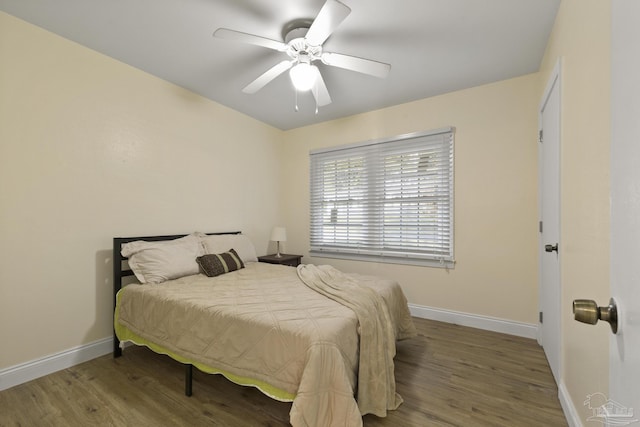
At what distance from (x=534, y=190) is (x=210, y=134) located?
3591mm

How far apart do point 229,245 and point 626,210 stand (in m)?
3.15

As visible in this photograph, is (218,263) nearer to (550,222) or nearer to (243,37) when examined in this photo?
(243,37)

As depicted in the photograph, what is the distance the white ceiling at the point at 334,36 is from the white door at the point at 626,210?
66.7 inches

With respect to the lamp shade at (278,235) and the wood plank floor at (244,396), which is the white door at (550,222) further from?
the lamp shade at (278,235)

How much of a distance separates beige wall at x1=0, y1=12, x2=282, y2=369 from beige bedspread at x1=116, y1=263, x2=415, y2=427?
46 centimetres

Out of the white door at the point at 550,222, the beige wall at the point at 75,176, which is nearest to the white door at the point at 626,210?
the white door at the point at 550,222

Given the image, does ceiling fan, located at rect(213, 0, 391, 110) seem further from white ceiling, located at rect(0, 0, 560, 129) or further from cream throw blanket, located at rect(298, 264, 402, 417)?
cream throw blanket, located at rect(298, 264, 402, 417)

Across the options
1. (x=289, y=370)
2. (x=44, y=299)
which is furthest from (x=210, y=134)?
(x=289, y=370)

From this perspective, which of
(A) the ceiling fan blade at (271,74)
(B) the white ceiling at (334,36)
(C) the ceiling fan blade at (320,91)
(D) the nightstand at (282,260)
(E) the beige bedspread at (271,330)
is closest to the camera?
(E) the beige bedspread at (271,330)

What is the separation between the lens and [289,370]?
146 centimetres

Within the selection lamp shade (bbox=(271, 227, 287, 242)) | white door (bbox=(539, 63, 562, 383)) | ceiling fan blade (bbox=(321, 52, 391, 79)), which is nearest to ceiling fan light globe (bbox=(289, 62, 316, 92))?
ceiling fan blade (bbox=(321, 52, 391, 79))

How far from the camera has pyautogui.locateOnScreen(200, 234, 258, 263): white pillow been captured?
302cm

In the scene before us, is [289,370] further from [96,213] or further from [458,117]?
[458,117]

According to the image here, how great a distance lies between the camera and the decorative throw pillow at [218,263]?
270 centimetres
